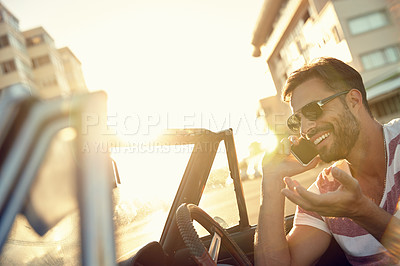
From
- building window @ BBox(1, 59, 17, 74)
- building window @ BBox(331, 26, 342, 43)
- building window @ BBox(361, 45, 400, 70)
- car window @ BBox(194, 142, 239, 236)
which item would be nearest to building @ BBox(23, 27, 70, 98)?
building window @ BBox(1, 59, 17, 74)

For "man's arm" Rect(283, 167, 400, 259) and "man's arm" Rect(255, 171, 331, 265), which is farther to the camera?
"man's arm" Rect(255, 171, 331, 265)

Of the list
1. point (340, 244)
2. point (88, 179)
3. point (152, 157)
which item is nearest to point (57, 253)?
point (88, 179)

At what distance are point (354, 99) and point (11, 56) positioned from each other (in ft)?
135

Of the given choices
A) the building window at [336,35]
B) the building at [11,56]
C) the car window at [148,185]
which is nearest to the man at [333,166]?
the car window at [148,185]

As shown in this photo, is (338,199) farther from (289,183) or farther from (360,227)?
(360,227)

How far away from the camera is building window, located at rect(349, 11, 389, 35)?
23.9m

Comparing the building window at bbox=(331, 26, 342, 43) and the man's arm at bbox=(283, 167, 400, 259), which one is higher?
the building window at bbox=(331, 26, 342, 43)

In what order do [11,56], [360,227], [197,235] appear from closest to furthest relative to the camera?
[197,235], [360,227], [11,56]

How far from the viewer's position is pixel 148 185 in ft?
7.54

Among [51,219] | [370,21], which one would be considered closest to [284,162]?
[51,219]

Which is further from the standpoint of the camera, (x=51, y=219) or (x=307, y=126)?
(x=307, y=126)

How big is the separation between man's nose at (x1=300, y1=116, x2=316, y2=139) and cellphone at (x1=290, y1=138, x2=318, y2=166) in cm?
5

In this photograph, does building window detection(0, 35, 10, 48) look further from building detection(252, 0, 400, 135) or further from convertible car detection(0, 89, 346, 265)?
convertible car detection(0, 89, 346, 265)

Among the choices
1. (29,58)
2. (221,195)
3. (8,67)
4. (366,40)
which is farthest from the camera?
(29,58)
